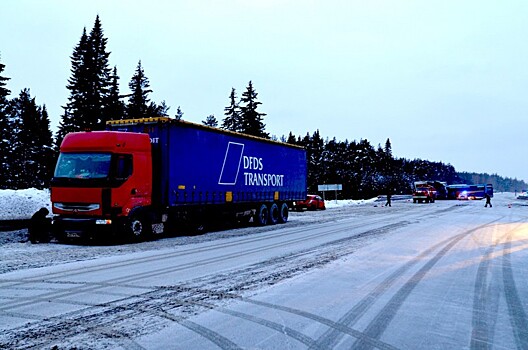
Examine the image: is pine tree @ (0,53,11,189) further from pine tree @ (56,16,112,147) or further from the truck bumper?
Answer: the truck bumper

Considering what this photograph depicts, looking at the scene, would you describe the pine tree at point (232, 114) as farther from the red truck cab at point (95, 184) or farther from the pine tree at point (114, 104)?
the red truck cab at point (95, 184)

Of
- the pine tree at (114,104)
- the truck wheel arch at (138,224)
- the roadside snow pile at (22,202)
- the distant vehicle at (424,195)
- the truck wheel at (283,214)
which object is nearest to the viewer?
the truck wheel arch at (138,224)

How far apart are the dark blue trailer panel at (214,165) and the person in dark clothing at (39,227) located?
369 centimetres

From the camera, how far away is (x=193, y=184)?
51.8 feet

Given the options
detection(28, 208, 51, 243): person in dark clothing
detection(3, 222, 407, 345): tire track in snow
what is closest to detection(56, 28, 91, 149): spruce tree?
detection(28, 208, 51, 243): person in dark clothing

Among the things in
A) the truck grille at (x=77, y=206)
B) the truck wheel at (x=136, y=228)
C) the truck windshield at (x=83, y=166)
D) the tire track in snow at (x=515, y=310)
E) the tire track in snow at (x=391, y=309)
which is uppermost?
the truck windshield at (x=83, y=166)

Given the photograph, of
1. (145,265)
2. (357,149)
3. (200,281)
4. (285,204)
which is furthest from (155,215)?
(357,149)

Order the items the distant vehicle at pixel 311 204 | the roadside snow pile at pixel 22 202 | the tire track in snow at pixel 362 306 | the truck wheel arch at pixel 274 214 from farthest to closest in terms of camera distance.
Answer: the distant vehicle at pixel 311 204
the roadside snow pile at pixel 22 202
the truck wheel arch at pixel 274 214
the tire track in snow at pixel 362 306

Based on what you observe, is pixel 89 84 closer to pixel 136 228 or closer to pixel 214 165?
pixel 214 165

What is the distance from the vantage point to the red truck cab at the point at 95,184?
41.9ft

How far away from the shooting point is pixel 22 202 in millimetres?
25359

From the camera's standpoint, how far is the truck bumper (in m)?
12.8

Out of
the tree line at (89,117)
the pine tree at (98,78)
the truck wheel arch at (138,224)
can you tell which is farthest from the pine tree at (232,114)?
the truck wheel arch at (138,224)

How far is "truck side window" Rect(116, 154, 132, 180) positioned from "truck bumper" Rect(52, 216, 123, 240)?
138cm
